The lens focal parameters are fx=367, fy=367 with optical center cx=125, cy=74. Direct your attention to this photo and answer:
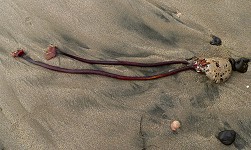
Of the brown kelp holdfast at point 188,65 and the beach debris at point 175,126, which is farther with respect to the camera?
the brown kelp holdfast at point 188,65

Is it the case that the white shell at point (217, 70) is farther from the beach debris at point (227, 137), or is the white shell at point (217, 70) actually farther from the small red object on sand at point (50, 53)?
the small red object on sand at point (50, 53)

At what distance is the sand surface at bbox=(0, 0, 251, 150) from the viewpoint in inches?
158

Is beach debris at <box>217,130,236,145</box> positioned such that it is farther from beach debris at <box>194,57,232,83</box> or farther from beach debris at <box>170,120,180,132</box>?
beach debris at <box>194,57,232,83</box>

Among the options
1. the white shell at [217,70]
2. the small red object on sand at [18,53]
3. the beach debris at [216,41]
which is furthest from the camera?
the beach debris at [216,41]

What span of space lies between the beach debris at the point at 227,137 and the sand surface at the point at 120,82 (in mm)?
71

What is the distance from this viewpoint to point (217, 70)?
4.36m

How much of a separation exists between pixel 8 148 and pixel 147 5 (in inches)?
103

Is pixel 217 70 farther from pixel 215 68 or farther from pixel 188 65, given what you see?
pixel 188 65

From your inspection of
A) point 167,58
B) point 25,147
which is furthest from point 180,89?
point 25,147

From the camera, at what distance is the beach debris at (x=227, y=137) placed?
13.0 ft

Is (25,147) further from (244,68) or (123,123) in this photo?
(244,68)

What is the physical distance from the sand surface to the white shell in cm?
11

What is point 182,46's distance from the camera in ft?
15.7

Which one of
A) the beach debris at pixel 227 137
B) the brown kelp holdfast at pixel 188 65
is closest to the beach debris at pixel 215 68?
the brown kelp holdfast at pixel 188 65
